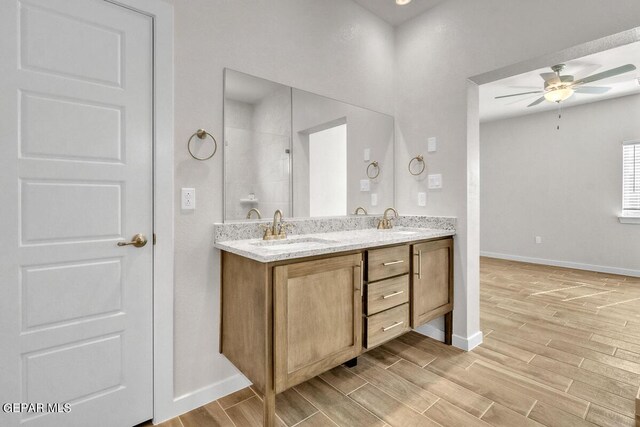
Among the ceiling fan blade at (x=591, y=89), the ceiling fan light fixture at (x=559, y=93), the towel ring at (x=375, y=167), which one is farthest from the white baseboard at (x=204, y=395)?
the ceiling fan blade at (x=591, y=89)

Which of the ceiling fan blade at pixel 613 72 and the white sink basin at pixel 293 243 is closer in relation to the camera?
the white sink basin at pixel 293 243

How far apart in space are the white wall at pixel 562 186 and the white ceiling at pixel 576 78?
0.96 ft

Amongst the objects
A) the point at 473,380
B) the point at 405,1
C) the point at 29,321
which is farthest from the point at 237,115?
the point at 473,380

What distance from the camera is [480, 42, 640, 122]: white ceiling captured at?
3.24 m

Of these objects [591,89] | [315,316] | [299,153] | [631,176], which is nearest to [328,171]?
[299,153]

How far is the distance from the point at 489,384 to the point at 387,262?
97 centimetres

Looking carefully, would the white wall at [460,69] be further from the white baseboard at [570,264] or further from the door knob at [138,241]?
the white baseboard at [570,264]

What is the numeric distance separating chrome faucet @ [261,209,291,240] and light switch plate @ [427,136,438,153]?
1.41 metres

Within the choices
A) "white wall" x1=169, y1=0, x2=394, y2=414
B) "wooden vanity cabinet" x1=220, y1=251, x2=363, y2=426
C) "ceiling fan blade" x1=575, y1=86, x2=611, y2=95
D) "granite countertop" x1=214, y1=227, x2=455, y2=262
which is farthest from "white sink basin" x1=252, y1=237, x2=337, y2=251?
"ceiling fan blade" x1=575, y1=86, x2=611, y2=95

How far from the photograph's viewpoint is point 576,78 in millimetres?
3744

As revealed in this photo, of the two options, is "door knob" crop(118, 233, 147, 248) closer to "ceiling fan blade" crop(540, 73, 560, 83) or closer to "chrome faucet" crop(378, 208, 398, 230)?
"chrome faucet" crop(378, 208, 398, 230)

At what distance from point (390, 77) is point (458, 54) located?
62 centimetres

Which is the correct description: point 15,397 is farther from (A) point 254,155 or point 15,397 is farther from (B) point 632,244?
(B) point 632,244

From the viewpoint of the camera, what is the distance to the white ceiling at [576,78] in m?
3.24
